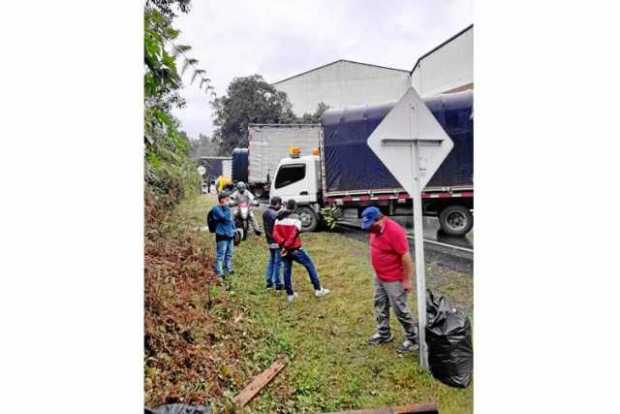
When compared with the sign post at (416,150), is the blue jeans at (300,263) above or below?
below

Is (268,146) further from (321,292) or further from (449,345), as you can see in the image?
(449,345)

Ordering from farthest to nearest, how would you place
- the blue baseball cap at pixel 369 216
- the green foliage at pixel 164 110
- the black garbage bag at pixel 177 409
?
the blue baseball cap at pixel 369 216 → the green foliage at pixel 164 110 → the black garbage bag at pixel 177 409

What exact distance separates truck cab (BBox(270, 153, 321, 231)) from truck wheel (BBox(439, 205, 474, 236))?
23.6 inches

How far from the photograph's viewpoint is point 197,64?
188 centimetres

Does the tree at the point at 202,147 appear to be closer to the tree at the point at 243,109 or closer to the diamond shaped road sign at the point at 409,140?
the tree at the point at 243,109

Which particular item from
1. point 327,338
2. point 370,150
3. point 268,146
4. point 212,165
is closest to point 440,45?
point 370,150

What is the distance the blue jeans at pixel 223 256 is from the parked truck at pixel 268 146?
0.26 m

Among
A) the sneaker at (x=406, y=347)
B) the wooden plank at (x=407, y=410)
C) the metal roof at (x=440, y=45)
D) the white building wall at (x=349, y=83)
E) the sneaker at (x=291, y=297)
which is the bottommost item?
the wooden plank at (x=407, y=410)

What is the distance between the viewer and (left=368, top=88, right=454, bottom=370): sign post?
2.04m

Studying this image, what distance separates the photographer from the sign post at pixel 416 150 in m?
2.04

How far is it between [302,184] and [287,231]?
0.24m

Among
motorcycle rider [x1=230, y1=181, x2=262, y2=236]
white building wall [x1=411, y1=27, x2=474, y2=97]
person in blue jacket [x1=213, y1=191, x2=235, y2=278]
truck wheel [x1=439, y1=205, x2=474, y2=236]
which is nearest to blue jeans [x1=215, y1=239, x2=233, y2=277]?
person in blue jacket [x1=213, y1=191, x2=235, y2=278]

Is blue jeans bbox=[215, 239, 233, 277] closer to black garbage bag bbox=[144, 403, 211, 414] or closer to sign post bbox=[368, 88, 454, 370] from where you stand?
black garbage bag bbox=[144, 403, 211, 414]

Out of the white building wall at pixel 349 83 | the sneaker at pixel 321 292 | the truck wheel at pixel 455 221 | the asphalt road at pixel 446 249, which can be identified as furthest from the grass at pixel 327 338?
the white building wall at pixel 349 83
